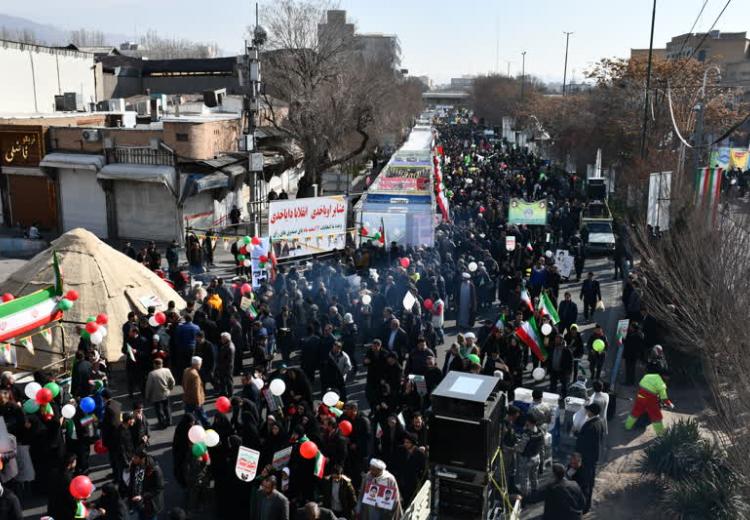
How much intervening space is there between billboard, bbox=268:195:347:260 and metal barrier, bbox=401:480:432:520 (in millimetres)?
11435

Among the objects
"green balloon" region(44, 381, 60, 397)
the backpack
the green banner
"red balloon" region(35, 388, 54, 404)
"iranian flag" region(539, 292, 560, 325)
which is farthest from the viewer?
the green banner

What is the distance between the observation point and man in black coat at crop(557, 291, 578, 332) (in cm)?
1352

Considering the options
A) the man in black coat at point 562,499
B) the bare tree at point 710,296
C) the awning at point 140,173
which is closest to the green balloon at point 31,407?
the man in black coat at point 562,499

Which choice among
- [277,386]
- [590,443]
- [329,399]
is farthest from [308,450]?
[590,443]

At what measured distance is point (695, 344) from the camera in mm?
11422

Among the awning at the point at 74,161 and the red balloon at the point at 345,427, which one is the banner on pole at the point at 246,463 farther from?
the awning at the point at 74,161

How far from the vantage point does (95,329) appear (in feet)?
37.1

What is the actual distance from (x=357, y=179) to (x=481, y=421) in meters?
44.1

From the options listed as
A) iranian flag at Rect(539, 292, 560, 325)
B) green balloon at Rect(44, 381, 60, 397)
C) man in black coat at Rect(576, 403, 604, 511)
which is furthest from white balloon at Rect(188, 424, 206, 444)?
iranian flag at Rect(539, 292, 560, 325)

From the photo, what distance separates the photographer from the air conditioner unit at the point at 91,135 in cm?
2453

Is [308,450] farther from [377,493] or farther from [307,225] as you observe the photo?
[307,225]

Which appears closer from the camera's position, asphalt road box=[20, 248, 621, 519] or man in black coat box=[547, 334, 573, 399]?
asphalt road box=[20, 248, 621, 519]

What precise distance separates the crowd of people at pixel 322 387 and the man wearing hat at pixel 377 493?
1 cm

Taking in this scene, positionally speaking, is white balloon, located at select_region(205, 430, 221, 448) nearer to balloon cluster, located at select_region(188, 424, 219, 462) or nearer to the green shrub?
balloon cluster, located at select_region(188, 424, 219, 462)
